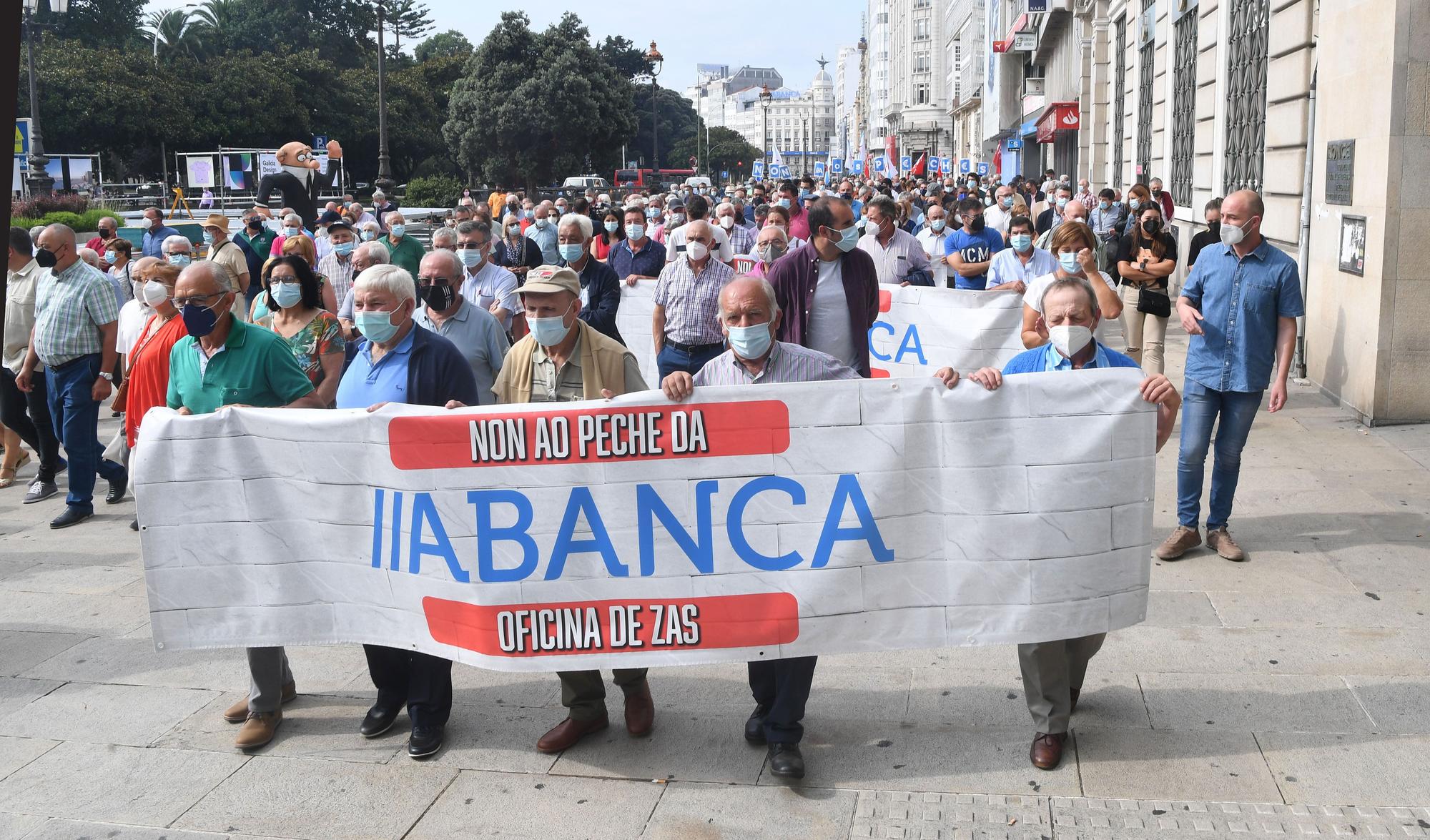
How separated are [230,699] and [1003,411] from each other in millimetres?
3461

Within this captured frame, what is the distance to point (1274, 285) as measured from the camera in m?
6.77

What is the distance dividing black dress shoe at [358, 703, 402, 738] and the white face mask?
113 inches

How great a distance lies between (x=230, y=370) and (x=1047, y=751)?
11.3 ft

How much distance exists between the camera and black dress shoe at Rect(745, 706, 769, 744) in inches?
189

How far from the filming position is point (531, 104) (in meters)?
58.2

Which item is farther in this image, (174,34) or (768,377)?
(174,34)

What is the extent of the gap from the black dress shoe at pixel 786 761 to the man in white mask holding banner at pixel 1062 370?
2.66 ft

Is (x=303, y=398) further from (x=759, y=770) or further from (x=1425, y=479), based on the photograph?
(x=1425, y=479)

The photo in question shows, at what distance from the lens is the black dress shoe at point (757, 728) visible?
4.81 meters

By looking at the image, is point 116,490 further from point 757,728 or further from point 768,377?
point 768,377

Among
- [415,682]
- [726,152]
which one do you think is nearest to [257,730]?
[415,682]

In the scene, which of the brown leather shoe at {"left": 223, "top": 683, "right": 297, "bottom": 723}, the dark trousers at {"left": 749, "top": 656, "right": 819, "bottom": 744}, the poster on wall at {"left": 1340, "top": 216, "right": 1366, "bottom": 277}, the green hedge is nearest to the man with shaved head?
the brown leather shoe at {"left": 223, "top": 683, "right": 297, "bottom": 723}

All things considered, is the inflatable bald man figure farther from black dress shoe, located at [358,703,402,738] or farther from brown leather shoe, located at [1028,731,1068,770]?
brown leather shoe, located at [1028,731,1068,770]

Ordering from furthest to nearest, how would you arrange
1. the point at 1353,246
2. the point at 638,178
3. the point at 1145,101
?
the point at 638,178 → the point at 1145,101 → the point at 1353,246
